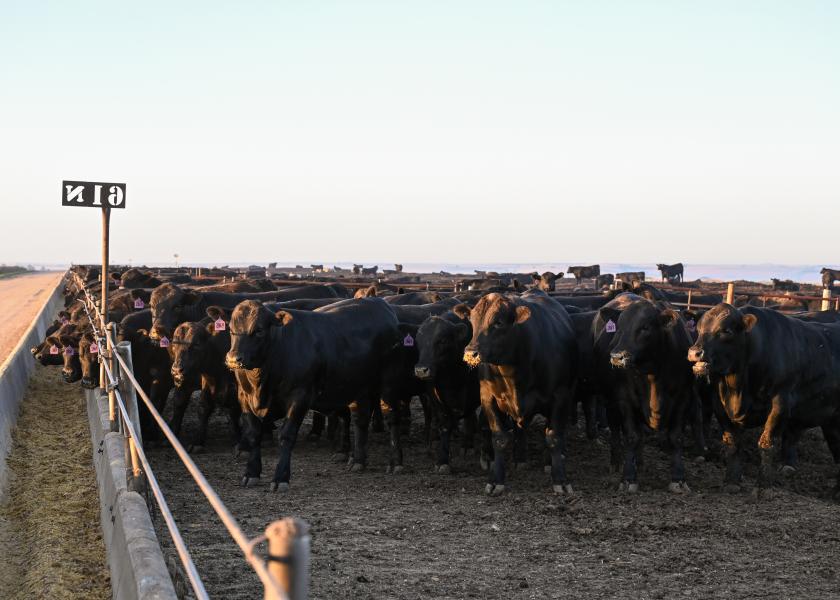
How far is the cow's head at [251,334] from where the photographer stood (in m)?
9.13

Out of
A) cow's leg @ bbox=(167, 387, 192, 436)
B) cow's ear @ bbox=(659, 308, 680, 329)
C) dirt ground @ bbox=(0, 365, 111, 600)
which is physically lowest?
dirt ground @ bbox=(0, 365, 111, 600)

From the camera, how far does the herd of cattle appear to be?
9062 millimetres

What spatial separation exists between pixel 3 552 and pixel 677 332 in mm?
6514

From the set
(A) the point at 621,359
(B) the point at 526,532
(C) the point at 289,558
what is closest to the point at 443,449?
(A) the point at 621,359

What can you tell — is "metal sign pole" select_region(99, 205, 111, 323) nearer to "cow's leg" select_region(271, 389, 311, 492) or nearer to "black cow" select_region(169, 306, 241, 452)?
"black cow" select_region(169, 306, 241, 452)

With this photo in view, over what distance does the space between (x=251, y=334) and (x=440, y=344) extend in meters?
2.05

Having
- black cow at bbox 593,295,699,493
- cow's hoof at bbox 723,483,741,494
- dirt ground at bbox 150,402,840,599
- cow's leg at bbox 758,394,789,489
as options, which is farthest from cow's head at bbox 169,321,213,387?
cow's leg at bbox 758,394,789,489

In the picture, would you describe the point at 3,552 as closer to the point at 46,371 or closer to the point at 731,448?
the point at 731,448

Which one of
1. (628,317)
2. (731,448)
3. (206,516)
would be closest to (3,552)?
(206,516)

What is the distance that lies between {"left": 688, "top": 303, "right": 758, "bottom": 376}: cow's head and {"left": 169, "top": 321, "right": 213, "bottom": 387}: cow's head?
5.51 m

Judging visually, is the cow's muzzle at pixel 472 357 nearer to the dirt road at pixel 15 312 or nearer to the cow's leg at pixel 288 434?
the cow's leg at pixel 288 434

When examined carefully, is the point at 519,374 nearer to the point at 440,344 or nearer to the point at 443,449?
the point at 440,344

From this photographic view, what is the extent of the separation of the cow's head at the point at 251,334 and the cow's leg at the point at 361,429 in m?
1.51

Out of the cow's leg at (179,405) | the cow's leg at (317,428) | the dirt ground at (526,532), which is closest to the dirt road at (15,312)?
the cow's leg at (179,405)
